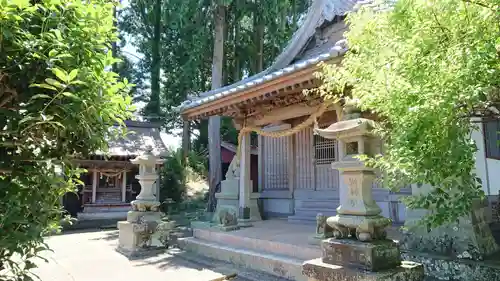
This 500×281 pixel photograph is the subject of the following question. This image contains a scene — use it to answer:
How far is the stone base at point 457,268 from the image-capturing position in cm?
442

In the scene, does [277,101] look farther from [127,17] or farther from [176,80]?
[127,17]

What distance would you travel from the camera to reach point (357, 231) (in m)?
4.00

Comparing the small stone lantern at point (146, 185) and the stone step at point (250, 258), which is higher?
the small stone lantern at point (146, 185)

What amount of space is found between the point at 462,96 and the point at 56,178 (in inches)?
103

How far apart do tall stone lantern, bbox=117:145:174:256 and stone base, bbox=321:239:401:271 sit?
5153mm

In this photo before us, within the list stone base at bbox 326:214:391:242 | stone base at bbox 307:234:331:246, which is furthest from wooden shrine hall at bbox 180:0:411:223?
stone base at bbox 326:214:391:242

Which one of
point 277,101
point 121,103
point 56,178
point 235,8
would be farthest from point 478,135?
point 235,8

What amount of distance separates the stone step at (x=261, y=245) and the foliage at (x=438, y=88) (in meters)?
3.23

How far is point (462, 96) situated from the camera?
2277 mm

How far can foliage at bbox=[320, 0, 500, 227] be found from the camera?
88.9 inches

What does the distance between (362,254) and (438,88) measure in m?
2.07

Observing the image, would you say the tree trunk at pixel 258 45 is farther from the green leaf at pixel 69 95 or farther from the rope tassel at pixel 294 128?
the green leaf at pixel 69 95

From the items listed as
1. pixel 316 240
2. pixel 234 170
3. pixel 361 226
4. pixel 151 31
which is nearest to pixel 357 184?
pixel 361 226

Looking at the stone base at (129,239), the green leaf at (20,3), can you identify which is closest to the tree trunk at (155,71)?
the stone base at (129,239)
